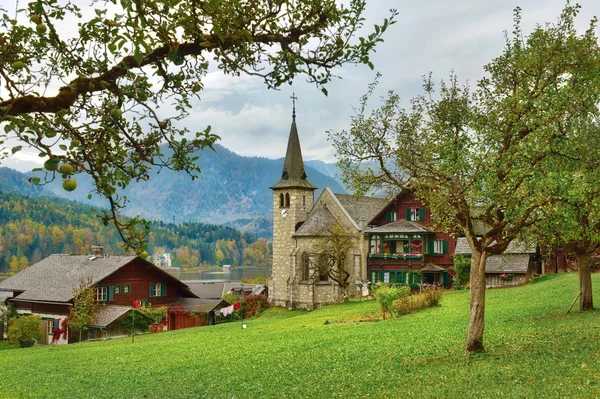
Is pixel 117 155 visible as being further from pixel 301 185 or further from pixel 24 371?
pixel 301 185

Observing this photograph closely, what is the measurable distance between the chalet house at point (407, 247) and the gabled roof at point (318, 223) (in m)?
3.92

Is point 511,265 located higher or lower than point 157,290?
higher

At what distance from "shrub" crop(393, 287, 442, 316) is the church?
15.8 metres

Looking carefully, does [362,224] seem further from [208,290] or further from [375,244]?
[208,290]

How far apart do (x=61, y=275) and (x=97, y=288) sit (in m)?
5.44

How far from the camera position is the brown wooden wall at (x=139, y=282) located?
50.0 m

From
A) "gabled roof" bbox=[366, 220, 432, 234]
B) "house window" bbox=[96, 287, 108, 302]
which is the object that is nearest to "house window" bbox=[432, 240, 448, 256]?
"gabled roof" bbox=[366, 220, 432, 234]

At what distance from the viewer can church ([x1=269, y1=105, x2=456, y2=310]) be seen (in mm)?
54031

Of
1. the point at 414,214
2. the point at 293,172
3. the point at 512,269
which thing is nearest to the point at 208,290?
the point at 293,172

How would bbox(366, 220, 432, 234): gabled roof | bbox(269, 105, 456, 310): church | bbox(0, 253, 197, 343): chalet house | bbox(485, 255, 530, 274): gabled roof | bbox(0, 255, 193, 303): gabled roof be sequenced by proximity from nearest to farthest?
bbox(0, 253, 197, 343): chalet house → bbox(0, 255, 193, 303): gabled roof → bbox(485, 255, 530, 274): gabled roof → bbox(366, 220, 432, 234): gabled roof → bbox(269, 105, 456, 310): church

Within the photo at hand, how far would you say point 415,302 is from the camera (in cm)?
3494

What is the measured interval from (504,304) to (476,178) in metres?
18.1

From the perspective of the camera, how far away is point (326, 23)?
25.4 ft

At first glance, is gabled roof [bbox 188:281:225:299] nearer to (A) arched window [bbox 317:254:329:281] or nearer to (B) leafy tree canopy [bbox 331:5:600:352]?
(A) arched window [bbox 317:254:329:281]
